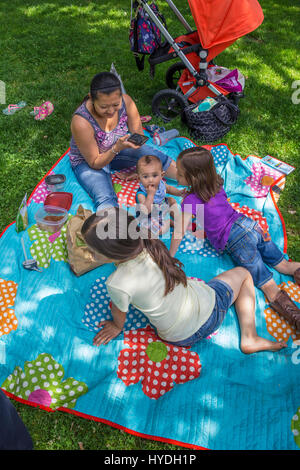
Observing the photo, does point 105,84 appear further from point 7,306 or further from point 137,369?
point 137,369

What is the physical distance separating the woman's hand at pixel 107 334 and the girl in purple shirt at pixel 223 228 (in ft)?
2.56

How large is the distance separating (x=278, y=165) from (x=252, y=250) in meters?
1.57

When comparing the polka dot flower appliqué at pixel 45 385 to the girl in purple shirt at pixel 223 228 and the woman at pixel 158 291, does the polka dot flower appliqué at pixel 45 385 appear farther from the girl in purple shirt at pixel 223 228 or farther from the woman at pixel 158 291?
the girl in purple shirt at pixel 223 228

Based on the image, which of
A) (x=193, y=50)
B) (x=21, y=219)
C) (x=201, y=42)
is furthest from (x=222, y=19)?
(x=21, y=219)

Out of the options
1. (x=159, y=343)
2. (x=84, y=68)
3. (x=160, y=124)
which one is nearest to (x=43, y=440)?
(x=159, y=343)

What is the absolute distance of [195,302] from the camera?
2.32m

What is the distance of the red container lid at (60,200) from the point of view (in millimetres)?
3352

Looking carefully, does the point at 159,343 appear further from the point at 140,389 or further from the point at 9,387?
the point at 9,387

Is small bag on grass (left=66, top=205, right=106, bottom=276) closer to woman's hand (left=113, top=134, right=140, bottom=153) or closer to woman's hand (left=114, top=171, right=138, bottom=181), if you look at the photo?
woman's hand (left=113, top=134, right=140, bottom=153)

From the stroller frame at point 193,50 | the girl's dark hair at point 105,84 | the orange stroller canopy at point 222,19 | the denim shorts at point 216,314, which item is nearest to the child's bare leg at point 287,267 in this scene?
the denim shorts at point 216,314

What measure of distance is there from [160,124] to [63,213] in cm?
197

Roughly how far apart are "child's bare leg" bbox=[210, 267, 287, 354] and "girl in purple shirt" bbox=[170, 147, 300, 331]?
0.16 metres

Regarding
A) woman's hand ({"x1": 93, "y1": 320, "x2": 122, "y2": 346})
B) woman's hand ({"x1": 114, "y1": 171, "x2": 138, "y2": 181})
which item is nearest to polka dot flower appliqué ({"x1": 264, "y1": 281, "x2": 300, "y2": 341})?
woman's hand ({"x1": 93, "y1": 320, "x2": 122, "y2": 346})

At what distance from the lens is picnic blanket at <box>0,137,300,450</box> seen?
A: 2.20 metres
